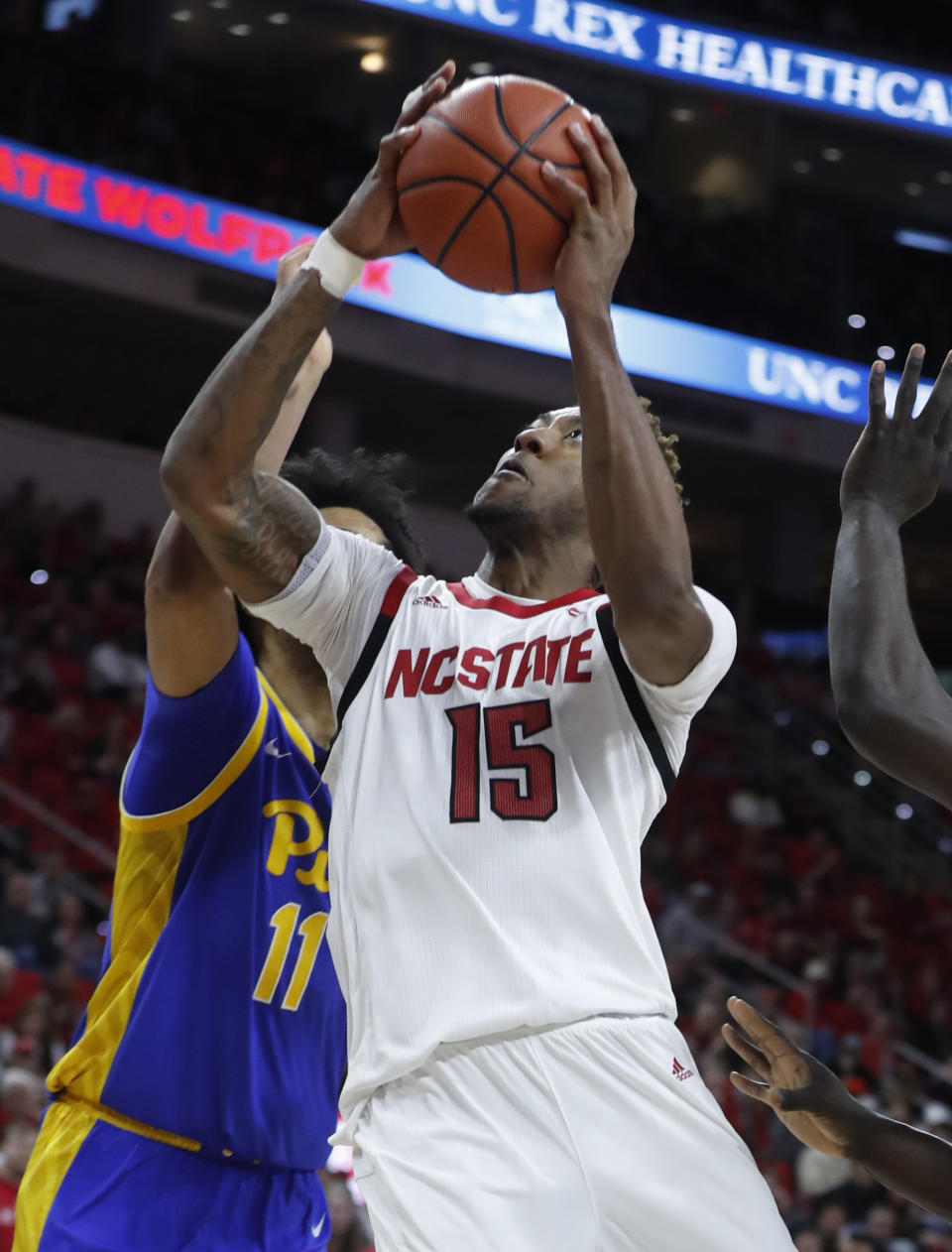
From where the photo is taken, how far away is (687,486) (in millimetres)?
19453

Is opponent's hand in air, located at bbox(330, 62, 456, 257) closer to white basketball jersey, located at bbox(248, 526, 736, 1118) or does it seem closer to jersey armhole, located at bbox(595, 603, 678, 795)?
white basketball jersey, located at bbox(248, 526, 736, 1118)

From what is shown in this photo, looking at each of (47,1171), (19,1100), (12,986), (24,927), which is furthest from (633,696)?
(24,927)

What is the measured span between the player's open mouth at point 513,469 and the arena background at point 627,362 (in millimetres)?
5288

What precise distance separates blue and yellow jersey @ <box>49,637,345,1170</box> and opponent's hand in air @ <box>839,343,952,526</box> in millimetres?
1327

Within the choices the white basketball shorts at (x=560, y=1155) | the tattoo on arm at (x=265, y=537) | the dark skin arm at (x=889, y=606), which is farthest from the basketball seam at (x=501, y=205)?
the white basketball shorts at (x=560, y=1155)

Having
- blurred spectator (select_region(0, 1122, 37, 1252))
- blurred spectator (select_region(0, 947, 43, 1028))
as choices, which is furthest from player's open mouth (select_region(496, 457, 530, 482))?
blurred spectator (select_region(0, 947, 43, 1028))

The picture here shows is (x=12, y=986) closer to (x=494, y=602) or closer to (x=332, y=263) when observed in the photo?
(x=494, y=602)

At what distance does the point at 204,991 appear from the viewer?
308 cm

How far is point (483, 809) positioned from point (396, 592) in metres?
0.47

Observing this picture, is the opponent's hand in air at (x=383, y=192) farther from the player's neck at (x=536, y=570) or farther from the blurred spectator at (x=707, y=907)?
the blurred spectator at (x=707, y=907)

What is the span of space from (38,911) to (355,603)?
6.41 m

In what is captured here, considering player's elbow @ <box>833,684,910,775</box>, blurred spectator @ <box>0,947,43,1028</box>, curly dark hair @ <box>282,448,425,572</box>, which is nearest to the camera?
player's elbow @ <box>833,684,910,775</box>

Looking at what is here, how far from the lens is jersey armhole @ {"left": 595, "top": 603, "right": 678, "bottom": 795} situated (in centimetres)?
265

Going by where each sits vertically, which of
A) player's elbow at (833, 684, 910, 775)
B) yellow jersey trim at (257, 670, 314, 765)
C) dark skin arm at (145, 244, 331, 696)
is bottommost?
yellow jersey trim at (257, 670, 314, 765)
